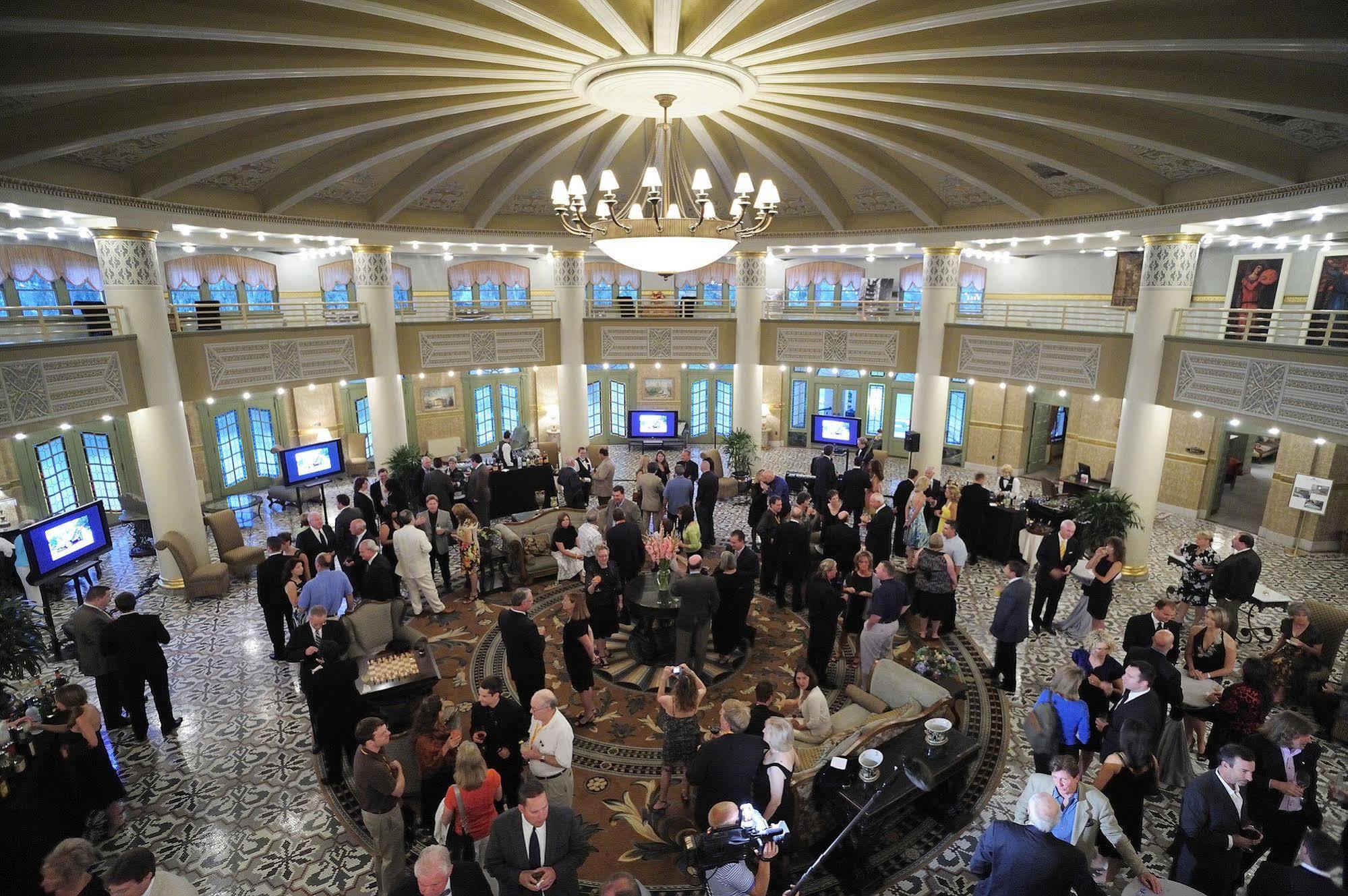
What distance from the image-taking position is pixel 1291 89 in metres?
5.38

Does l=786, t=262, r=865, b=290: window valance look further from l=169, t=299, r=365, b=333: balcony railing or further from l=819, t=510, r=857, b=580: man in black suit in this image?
l=819, t=510, r=857, b=580: man in black suit

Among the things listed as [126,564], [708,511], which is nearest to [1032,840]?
[708,511]

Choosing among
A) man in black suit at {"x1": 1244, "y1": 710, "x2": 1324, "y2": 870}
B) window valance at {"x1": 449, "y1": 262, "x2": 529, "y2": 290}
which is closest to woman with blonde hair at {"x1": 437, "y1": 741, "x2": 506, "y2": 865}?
man in black suit at {"x1": 1244, "y1": 710, "x2": 1324, "y2": 870}

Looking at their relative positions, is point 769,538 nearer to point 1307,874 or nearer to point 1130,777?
point 1130,777

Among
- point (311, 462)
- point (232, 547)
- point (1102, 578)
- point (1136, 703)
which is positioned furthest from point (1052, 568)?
point (311, 462)

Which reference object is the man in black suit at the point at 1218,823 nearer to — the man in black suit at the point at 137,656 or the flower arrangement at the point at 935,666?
the flower arrangement at the point at 935,666

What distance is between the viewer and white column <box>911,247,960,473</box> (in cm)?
1337

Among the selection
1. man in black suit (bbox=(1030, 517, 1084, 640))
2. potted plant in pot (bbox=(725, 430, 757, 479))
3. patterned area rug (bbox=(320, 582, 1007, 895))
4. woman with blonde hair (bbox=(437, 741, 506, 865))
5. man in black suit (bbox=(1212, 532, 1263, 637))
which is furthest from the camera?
potted plant in pot (bbox=(725, 430, 757, 479))

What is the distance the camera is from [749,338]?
1527cm

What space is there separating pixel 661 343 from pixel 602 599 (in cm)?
837

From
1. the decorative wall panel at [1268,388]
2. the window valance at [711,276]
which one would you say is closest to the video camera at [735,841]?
the decorative wall panel at [1268,388]

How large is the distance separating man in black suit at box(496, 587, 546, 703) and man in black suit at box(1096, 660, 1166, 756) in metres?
4.48

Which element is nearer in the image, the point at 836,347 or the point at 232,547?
the point at 232,547

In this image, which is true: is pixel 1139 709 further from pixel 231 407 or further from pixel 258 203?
pixel 231 407
